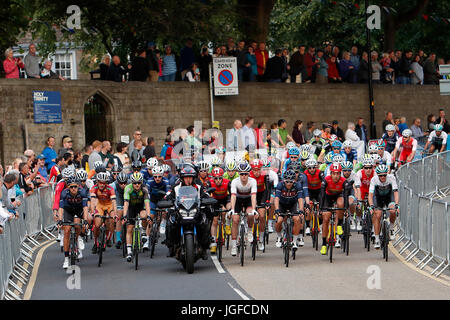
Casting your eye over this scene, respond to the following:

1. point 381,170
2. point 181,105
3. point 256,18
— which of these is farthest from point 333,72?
point 381,170

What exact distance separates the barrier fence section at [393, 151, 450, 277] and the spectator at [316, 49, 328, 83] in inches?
394

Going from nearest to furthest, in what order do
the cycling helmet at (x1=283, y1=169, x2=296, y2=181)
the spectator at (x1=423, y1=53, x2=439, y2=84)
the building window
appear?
1. the cycling helmet at (x1=283, y1=169, x2=296, y2=181)
2. the spectator at (x1=423, y1=53, x2=439, y2=84)
3. the building window

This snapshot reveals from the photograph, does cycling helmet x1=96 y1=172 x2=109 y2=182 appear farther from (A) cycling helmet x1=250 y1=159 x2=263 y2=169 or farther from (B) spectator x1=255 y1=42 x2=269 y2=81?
(B) spectator x1=255 y1=42 x2=269 y2=81

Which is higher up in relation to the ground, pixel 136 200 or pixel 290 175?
pixel 290 175

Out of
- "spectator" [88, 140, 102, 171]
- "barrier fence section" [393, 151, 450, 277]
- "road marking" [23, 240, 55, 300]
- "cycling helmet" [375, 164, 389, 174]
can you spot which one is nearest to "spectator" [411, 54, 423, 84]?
"barrier fence section" [393, 151, 450, 277]

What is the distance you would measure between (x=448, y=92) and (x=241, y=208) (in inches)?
279

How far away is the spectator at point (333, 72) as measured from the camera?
38375 mm

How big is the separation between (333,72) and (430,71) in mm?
5438

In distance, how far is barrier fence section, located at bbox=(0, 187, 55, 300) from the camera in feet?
51.1

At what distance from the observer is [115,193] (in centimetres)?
2014

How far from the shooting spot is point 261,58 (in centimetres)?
3581

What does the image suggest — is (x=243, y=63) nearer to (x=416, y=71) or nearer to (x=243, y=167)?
(x=416, y=71)

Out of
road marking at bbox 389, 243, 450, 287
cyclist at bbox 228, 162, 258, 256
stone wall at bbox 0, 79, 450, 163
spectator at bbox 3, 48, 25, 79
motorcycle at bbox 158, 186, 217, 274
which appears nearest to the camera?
road marking at bbox 389, 243, 450, 287

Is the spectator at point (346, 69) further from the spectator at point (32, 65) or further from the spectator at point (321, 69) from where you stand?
the spectator at point (32, 65)
